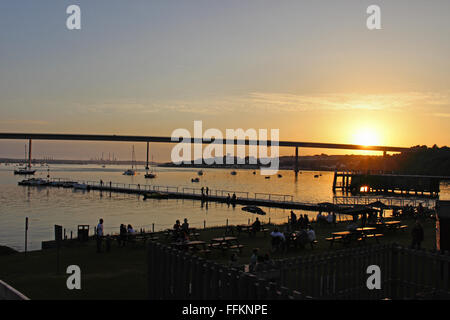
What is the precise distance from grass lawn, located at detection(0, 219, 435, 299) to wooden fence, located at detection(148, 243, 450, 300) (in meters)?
3.00

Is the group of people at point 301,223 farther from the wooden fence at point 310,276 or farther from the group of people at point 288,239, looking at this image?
the wooden fence at point 310,276

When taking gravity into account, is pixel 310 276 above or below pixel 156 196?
above

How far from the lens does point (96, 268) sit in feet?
46.4

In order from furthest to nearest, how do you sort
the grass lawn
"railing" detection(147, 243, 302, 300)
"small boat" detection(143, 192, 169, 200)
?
"small boat" detection(143, 192, 169, 200)
the grass lawn
"railing" detection(147, 243, 302, 300)

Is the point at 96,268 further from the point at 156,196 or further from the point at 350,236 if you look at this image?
the point at 156,196

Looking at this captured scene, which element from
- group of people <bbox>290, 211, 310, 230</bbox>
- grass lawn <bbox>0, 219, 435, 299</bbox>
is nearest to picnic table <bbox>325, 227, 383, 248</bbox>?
grass lawn <bbox>0, 219, 435, 299</bbox>

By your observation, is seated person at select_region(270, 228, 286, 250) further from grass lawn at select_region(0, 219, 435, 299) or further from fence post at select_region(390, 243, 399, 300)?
fence post at select_region(390, 243, 399, 300)

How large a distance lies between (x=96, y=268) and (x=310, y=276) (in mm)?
8042

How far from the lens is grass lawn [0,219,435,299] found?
11.1 meters

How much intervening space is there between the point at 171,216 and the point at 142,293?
35.6 metres

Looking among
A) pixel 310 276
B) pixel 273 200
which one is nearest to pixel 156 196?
pixel 273 200

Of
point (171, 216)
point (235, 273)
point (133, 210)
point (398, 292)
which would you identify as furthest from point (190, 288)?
point (133, 210)

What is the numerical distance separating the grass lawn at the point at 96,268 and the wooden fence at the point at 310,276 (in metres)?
3.00
